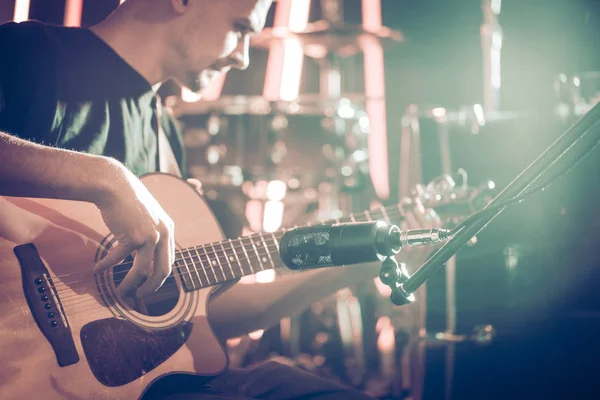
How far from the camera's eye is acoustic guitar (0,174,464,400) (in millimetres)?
1324

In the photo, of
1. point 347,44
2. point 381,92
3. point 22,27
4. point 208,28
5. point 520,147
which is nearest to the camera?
point 22,27

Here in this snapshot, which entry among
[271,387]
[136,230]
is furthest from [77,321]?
[271,387]

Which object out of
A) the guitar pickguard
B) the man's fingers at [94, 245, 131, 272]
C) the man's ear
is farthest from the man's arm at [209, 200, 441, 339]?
the man's ear

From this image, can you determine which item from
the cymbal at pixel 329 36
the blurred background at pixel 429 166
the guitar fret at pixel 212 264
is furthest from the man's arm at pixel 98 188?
the cymbal at pixel 329 36

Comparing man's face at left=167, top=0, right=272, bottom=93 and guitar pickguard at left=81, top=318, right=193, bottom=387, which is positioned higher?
man's face at left=167, top=0, right=272, bottom=93

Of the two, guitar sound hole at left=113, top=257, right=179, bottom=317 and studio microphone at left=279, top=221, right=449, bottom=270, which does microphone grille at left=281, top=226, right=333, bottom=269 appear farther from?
guitar sound hole at left=113, top=257, right=179, bottom=317

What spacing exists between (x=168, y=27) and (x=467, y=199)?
3.95 ft

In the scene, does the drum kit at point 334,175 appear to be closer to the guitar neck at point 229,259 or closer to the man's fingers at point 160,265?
the guitar neck at point 229,259

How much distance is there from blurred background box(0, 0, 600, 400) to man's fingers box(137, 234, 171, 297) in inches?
22.0

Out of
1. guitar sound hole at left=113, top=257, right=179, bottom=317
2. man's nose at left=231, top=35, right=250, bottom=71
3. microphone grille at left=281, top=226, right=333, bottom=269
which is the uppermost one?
man's nose at left=231, top=35, right=250, bottom=71

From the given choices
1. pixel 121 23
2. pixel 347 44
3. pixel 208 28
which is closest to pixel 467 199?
pixel 208 28

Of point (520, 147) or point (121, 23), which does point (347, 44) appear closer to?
point (520, 147)

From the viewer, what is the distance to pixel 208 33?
203 cm

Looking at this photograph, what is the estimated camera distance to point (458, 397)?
7.88 ft
